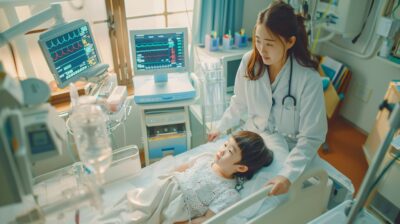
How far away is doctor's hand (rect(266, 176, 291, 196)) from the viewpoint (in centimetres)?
142

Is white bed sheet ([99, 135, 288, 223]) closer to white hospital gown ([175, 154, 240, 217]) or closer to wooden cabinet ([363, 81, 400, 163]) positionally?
white hospital gown ([175, 154, 240, 217])

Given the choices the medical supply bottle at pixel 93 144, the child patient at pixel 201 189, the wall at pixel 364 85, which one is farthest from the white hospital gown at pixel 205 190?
the wall at pixel 364 85

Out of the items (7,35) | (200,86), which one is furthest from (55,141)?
(200,86)

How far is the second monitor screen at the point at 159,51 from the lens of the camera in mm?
2047

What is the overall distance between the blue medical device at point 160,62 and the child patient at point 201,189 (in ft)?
1.79

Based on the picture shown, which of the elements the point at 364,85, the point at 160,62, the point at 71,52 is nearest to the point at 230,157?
the point at 160,62

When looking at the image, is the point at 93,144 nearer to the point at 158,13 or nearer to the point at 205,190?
the point at 205,190

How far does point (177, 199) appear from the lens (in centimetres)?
155

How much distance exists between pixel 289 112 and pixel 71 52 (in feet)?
4.30

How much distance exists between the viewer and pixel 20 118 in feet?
2.17

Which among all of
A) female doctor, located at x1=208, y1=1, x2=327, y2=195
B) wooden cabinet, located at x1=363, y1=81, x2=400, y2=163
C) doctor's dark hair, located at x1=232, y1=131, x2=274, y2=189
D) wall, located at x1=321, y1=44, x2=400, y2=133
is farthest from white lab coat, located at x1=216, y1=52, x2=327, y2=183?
wall, located at x1=321, y1=44, x2=400, y2=133

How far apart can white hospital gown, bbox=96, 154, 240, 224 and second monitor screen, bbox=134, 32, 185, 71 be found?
81 cm

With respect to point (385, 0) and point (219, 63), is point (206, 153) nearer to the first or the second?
point (219, 63)

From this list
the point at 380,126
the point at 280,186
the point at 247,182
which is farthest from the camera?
the point at 380,126
